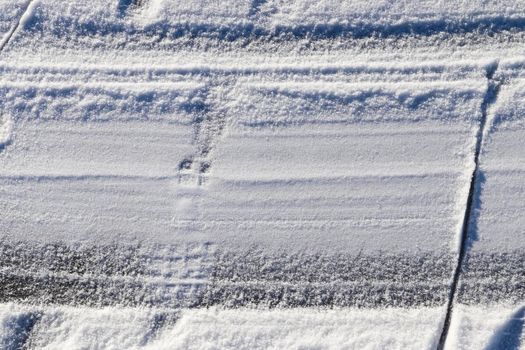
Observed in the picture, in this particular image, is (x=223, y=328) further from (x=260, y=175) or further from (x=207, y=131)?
(x=207, y=131)

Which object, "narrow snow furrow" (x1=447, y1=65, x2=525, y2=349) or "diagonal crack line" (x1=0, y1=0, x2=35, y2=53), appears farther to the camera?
"diagonal crack line" (x1=0, y1=0, x2=35, y2=53)

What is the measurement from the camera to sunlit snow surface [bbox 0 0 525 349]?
1.73m

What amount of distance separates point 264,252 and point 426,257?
1.76 ft

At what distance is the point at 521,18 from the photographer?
1760 millimetres

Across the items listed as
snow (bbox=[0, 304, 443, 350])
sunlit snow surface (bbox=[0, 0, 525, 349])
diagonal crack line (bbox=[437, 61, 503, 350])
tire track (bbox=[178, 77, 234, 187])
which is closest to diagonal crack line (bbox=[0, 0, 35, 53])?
sunlit snow surface (bbox=[0, 0, 525, 349])

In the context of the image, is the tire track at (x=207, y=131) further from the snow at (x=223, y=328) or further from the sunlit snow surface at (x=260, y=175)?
the snow at (x=223, y=328)

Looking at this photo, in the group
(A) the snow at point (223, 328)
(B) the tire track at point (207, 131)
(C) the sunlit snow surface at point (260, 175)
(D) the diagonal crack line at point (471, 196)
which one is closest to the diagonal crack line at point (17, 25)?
(C) the sunlit snow surface at point (260, 175)

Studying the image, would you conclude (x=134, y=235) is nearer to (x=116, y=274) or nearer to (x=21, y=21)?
(x=116, y=274)

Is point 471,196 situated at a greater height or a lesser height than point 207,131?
lesser

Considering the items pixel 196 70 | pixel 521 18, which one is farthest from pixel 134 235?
pixel 521 18

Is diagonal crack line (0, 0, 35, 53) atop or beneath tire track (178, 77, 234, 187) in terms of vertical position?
atop

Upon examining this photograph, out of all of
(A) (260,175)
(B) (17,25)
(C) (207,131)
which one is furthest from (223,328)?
(B) (17,25)

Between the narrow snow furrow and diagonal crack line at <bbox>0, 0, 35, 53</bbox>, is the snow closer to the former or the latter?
the narrow snow furrow

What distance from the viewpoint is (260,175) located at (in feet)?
5.77
